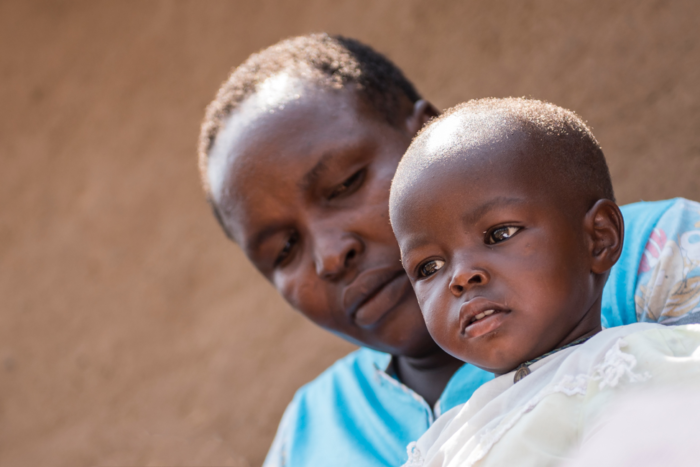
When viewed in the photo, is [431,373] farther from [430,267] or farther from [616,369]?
[616,369]

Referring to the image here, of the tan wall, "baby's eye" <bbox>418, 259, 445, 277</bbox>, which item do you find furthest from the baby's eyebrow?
the tan wall

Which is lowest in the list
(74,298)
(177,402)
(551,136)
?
(177,402)

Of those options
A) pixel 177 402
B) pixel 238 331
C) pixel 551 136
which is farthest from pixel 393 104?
pixel 177 402

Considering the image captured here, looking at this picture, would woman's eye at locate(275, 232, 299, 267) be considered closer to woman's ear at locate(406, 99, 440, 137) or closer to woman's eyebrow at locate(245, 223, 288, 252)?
woman's eyebrow at locate(245, 223, 288, 252)

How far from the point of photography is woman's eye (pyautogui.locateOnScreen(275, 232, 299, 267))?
1555mm

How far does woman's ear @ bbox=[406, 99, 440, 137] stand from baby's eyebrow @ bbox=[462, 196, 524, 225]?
0.60 meters

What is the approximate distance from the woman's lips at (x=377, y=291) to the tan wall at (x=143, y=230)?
134 centimetres

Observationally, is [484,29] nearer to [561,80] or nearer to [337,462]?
[561,80]

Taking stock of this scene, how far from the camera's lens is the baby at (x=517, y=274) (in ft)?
2.95

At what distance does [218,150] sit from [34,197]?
2.28 meters

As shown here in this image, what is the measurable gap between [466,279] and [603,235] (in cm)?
27

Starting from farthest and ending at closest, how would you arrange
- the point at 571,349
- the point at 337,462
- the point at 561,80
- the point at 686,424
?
the point at 561,80 < the point at 337,462 < the point at 571,349 < the point at 686,424

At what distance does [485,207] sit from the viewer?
1.05 m

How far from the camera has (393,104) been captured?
1674 millimetres
